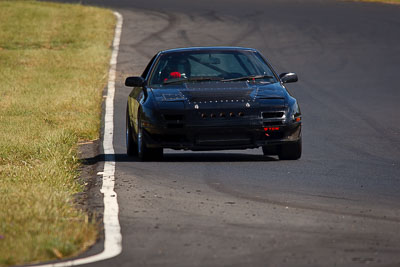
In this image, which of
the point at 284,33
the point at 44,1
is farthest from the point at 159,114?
the point at 44,1

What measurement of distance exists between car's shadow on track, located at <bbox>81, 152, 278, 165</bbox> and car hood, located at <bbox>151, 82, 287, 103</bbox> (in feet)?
2.74

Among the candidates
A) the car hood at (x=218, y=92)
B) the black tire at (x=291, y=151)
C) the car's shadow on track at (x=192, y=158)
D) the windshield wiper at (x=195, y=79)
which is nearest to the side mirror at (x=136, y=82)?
the windshield wiper at (x=195, y=79)

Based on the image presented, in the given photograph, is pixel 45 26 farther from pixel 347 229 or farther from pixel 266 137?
pixel 347 229

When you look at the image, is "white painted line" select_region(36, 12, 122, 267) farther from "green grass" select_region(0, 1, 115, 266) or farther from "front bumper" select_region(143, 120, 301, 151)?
"front bumper" select_region(143, 120, 301, 151)

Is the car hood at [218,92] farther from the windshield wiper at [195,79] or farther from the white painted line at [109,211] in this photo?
the white painted line at [109,211]

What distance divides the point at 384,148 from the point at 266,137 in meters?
2.52

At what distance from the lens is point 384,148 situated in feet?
48.5

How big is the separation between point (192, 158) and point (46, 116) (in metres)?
5.79

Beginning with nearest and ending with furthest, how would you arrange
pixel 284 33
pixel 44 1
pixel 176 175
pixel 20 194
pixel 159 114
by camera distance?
pixel 20 194 → pixel 176 175 → pixel 159 114 → pixel 284 33 → pixel 44 1

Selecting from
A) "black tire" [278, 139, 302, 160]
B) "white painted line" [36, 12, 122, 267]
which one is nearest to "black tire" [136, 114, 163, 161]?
"white painted line" [36, 12, 122, 267]

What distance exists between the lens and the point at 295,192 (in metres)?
10.4

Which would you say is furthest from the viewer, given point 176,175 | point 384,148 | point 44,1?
point 44,1

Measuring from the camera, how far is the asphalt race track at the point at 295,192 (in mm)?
7484

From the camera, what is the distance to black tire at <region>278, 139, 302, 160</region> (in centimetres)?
1322
